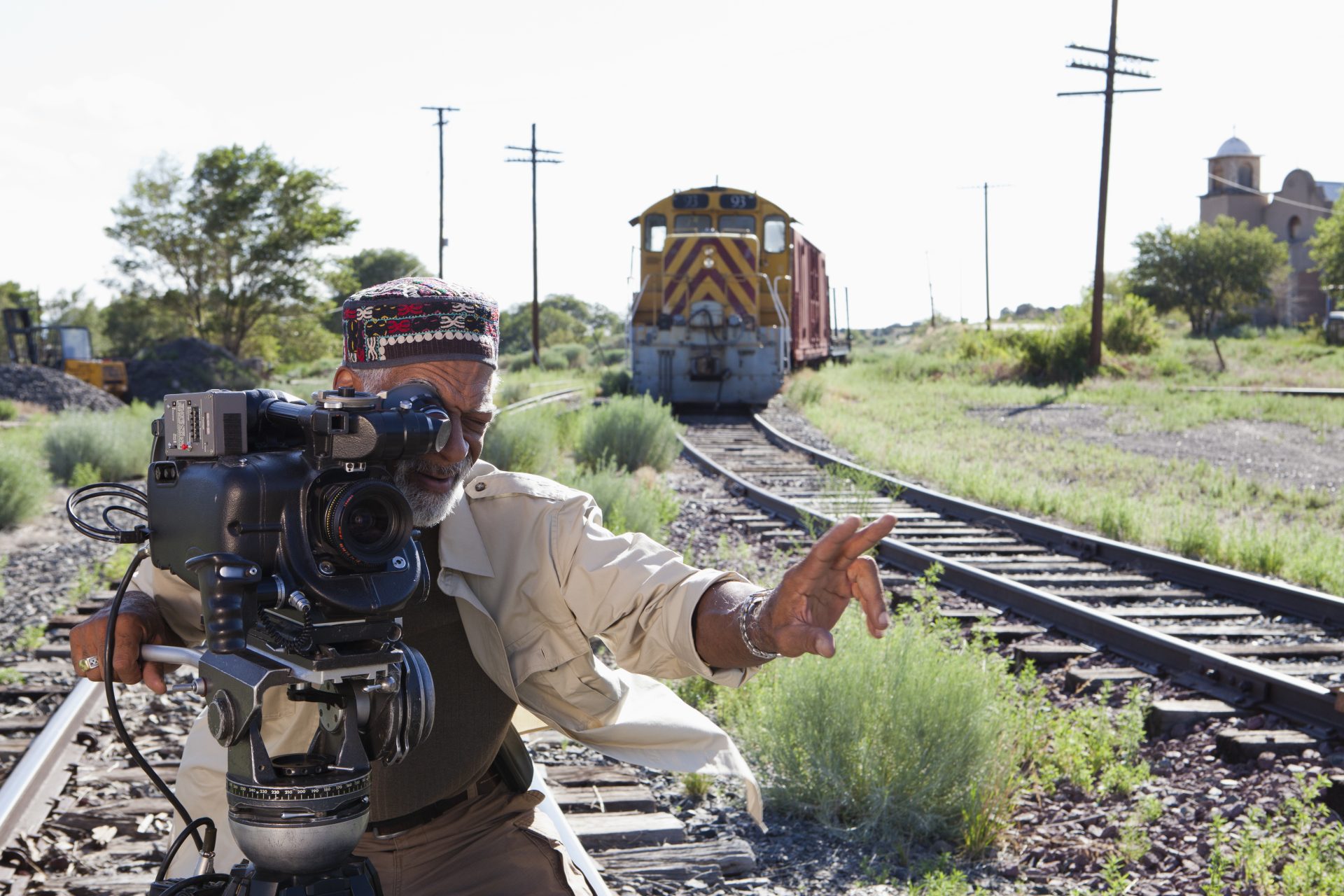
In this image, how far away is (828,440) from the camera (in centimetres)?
1540

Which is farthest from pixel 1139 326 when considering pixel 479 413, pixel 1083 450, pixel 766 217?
pixel 479 413

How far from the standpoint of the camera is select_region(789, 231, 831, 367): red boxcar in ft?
70.7

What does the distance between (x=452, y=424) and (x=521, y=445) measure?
9129mm

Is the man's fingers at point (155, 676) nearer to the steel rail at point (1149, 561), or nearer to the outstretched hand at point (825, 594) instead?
the outstretched hand at point (825, 594)

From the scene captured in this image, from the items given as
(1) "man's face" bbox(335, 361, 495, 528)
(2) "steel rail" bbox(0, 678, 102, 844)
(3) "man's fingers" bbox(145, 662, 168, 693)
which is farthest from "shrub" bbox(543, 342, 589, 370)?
(3) "man's fingers" bbox(145, 662, 168, 693)

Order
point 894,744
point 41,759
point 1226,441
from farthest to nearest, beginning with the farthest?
point 1226,441 < point 41,759 < point 894,744

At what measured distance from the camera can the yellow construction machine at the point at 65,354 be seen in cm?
2789

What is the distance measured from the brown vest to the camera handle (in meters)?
0.63

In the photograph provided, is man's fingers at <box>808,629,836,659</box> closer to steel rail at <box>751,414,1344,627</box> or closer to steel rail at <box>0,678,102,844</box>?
steel rail at <box>0,678,102,844</box>

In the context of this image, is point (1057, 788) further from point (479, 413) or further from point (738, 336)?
point (738, 336)

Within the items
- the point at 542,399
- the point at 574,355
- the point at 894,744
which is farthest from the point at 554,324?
the point at 894,744

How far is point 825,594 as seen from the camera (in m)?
1.87

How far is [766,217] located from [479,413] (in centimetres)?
1810

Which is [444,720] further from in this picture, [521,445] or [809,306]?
[809,306]
